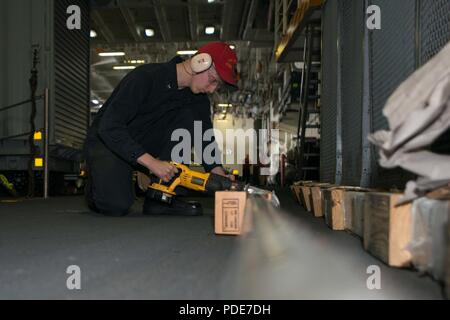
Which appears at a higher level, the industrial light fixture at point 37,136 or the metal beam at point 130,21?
the metal beam at point 130,21

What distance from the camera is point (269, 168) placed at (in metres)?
10.7

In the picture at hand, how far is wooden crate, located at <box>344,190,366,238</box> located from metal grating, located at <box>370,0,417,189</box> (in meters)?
0.28

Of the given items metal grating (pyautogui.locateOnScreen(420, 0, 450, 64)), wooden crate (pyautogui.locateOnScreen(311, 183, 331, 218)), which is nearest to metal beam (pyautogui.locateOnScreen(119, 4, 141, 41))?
wooden crate (pyautogui.locateOnScreen(311, 183, 331, 218))

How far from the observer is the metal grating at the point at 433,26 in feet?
5.08

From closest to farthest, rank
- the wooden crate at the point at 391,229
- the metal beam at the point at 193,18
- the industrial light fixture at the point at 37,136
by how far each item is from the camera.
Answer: the wooden crate at the point at 391,229 → the industrial light fixture at the point at 37,136 → the metal beam at the point at 193,18

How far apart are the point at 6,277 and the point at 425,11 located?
173 centimetres

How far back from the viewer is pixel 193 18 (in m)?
6.92

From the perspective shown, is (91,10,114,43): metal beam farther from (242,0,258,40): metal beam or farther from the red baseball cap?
the red baseball cap

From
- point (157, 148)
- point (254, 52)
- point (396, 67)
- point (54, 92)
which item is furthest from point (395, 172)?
point (254, 52)

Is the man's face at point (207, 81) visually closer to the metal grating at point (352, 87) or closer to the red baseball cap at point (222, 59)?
the red baseball cap at point (222, 59)

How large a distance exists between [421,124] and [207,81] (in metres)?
1.54

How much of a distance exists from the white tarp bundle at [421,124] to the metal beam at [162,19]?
5.79 meters

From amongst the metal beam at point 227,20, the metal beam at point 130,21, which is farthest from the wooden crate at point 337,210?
the metal beam at point 130,21

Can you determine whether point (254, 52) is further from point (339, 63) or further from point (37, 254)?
point (37, 254)
